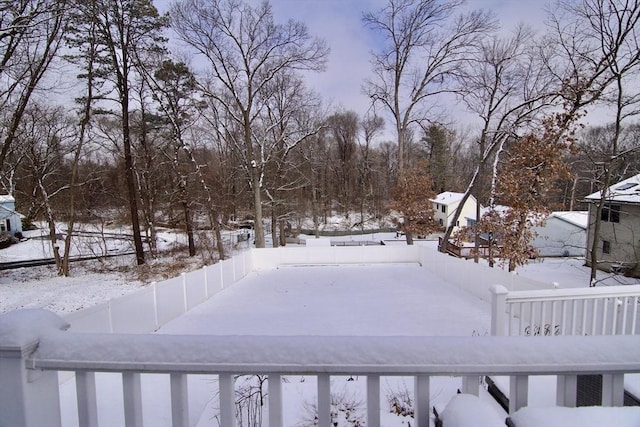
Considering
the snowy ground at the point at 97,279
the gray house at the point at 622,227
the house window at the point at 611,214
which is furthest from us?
the house window at the point at 611,214

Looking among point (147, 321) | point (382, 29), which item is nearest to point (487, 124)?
point (382, 29)

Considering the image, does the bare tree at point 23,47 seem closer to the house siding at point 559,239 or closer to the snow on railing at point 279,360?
the snow on railing at point 279,360

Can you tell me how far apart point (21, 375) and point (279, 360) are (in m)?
0.80

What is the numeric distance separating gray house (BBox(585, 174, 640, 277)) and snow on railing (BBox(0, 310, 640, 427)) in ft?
49.1

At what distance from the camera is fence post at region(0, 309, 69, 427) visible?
1.00 metres

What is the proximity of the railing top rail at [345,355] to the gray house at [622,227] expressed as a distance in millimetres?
14900

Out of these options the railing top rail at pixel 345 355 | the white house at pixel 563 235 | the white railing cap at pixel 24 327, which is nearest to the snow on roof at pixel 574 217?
the white house at pixel 563 235

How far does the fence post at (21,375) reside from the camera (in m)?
1.00

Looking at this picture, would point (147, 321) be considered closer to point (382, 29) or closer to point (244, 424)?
point (244, 424)

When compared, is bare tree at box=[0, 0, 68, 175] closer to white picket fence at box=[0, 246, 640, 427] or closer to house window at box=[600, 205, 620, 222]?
white picket fence at box=[0, 246, 640, 427]

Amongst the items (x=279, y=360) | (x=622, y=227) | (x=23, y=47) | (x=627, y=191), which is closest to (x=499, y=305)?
(x=279, y=360)

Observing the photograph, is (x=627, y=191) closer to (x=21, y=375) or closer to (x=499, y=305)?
(x=499, y=305)

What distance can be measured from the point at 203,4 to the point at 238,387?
1402 centimetres

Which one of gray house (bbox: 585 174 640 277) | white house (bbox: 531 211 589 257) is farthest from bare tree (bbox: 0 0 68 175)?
white house (bbox: 531 211 589 257)
